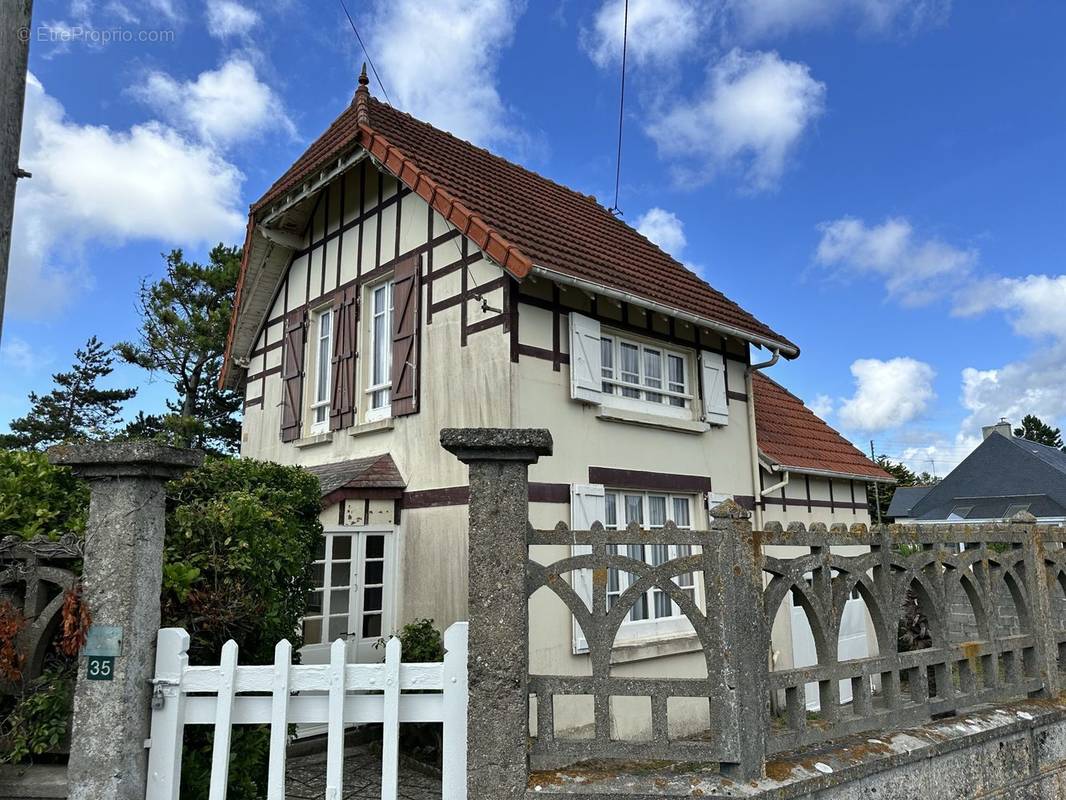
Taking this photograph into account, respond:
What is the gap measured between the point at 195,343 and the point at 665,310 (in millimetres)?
14970

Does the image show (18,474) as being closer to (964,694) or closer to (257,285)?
(964,694)

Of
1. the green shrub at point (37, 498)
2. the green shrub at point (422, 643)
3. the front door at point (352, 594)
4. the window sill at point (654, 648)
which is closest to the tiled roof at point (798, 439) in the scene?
the window sill at point (654, 648)

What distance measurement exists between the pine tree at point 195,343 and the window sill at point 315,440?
10.2m

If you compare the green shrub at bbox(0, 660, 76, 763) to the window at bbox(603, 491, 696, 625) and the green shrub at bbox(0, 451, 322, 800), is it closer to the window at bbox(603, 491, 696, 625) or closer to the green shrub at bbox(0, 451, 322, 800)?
the green shrub at bbox(0, 451, 322, 800)

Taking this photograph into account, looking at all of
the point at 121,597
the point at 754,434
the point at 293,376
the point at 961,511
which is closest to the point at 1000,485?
the point at 961,511

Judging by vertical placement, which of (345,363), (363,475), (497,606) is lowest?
(497,606)

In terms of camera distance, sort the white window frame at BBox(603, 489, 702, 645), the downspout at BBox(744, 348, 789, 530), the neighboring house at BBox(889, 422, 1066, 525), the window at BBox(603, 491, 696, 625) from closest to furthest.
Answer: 1. the white window frame at BBox(603, 489, 702, 645)
2. the window at BBox(603, 491, 696, 625)
3. the downspout at BBox(744, 348, 789, 530)
4. the neighboring house at BBox(889, 422, 1066, 525)

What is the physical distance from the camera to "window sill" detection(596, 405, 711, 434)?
741 centimetres

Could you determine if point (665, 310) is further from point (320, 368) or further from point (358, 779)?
point (358, 779)

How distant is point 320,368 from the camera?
9.37m

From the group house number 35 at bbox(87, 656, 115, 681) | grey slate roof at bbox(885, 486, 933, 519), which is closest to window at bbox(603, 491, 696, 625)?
house number 35 at bbox(87, 656, 115, 681)

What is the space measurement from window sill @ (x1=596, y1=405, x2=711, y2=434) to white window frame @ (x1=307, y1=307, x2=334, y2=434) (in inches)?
148

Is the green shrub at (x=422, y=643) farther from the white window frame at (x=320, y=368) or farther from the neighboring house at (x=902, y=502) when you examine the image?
the neighboring house at (x=902, y=502)

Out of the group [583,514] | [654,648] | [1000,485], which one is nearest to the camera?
[583,514]
